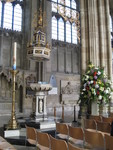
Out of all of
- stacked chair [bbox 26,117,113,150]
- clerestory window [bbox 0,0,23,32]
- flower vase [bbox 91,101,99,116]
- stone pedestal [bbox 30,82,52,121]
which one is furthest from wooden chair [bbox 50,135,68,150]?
clerestory window [bbox 0,0,23,32]

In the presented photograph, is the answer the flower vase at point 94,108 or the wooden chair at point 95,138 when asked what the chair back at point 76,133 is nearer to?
the wooden chair at point 95,138

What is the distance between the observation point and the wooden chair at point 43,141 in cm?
307

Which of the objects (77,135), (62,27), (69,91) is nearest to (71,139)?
(77,135)

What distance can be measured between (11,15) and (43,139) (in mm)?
14683

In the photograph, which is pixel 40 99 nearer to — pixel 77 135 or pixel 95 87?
pixel 95 87

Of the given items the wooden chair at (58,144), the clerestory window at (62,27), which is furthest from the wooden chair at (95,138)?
the clerestory window at (62,27)

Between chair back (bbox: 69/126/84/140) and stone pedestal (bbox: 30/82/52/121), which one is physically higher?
stone pedestal (bbox: 30/82/52/121)

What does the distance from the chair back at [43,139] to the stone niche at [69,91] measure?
12.9 metres

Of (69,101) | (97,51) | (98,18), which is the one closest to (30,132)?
(97,51)

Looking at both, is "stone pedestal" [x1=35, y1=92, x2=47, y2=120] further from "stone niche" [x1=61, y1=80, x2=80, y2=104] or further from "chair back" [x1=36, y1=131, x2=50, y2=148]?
"stone niche" [x1=61, y1=80, x2=80, y2=104]

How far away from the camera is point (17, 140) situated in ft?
15.1

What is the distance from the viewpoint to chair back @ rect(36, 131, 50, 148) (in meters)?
3.06

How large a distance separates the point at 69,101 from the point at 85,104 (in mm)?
10107

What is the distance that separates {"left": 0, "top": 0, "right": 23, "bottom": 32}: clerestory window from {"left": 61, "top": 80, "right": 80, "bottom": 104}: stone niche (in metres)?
6.72
